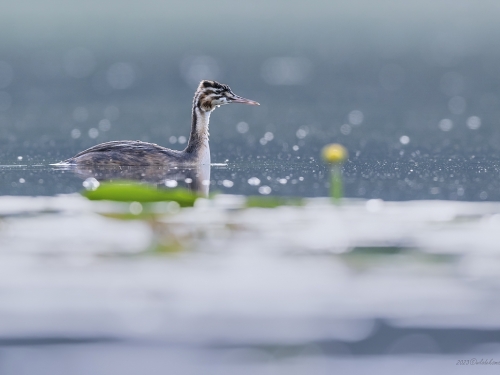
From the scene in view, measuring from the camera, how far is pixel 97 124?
89.1ft

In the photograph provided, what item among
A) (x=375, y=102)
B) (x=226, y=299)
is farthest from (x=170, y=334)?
(x=375, y=102)

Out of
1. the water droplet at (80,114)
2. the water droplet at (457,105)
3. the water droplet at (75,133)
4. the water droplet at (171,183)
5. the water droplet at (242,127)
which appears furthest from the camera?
the water droplet at (457,105)

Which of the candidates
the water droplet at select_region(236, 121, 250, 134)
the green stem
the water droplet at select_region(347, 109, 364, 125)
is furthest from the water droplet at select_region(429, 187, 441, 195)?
the water droplet at select_region(347, 109, 364, 125)

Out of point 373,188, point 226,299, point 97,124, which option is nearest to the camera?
point 226,299

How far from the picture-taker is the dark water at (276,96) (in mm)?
17656

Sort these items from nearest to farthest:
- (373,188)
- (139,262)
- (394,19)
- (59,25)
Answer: (139,262)
(373,188)
(59,25)
(394,19)

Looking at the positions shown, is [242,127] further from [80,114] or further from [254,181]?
[254,181]

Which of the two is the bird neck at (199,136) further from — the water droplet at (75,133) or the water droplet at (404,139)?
the water droplet at (75,133)

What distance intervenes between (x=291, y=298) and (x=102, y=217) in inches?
140

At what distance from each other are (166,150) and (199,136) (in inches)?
30.2

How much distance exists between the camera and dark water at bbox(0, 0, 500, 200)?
17.7 metres

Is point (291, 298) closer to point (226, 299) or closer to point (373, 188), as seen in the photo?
point (226, 299)

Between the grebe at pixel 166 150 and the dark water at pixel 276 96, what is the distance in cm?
72

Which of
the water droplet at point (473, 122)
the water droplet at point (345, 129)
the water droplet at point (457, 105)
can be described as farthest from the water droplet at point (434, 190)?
the water droplet at point (457, 105)
